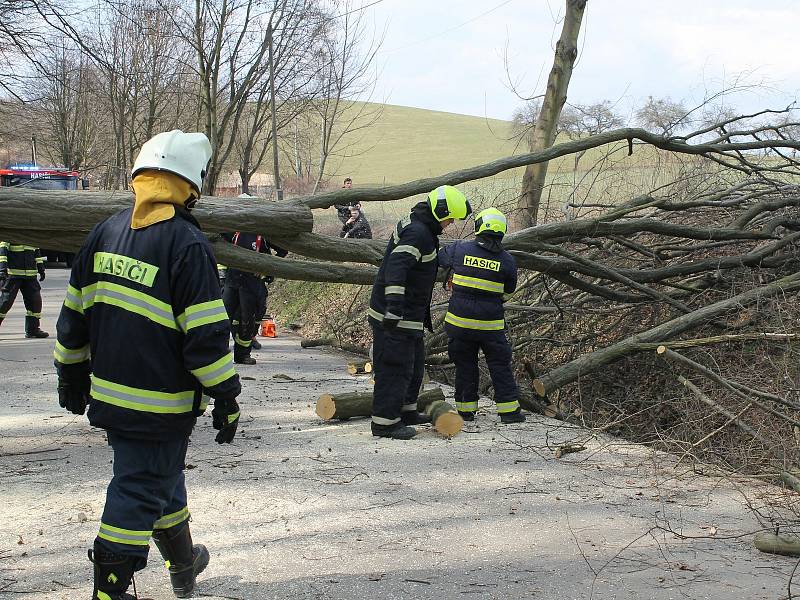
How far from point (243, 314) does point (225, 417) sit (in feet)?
23.5

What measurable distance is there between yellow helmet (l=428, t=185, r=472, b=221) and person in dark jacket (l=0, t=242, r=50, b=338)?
734 cm

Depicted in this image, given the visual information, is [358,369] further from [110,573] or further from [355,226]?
[355,226]

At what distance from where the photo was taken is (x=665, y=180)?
1071 cm

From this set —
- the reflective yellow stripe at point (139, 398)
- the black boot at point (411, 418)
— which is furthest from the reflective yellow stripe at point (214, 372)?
the black boot at point (411, 418)

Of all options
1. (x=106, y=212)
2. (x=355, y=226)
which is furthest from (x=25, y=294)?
(x=355, y=226)

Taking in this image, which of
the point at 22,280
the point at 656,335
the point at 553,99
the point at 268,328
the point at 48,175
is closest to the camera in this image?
the point at 656,335

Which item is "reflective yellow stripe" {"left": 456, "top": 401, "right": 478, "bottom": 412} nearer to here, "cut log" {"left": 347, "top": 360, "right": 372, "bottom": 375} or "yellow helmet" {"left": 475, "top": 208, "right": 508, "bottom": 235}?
"yellow helmet" {"left": 475, "top": 208, "right": 508, "bottom": 235}

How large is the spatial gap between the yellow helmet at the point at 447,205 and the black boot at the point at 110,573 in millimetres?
4258

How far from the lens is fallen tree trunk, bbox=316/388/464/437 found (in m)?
7.17

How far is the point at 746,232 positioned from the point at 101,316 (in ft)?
24.4

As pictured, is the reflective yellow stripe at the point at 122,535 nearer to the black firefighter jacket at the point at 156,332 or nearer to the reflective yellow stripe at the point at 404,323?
the black firefighter jacket at the point at 156,332

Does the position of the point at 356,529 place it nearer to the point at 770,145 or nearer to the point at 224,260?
the point at 224,260

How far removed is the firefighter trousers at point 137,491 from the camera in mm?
3293

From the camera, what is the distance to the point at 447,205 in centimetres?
698
